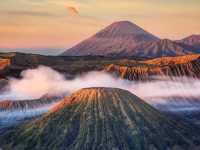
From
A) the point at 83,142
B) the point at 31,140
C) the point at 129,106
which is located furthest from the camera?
the point at 129,106

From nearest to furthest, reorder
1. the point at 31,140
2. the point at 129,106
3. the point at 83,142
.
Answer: the point at 83,142
the point at 31,140
the point at 129,106

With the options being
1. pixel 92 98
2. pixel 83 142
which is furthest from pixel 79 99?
pixel 83 142

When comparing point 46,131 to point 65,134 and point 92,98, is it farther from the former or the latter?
point 92,98

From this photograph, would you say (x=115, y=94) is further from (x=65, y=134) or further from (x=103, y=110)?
→ (x=65, y=134)

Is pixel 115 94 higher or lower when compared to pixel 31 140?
higher

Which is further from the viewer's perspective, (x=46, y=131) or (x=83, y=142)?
(x=46, y=131)

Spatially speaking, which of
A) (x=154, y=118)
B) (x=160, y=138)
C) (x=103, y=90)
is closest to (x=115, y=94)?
(x=103, y=90)
